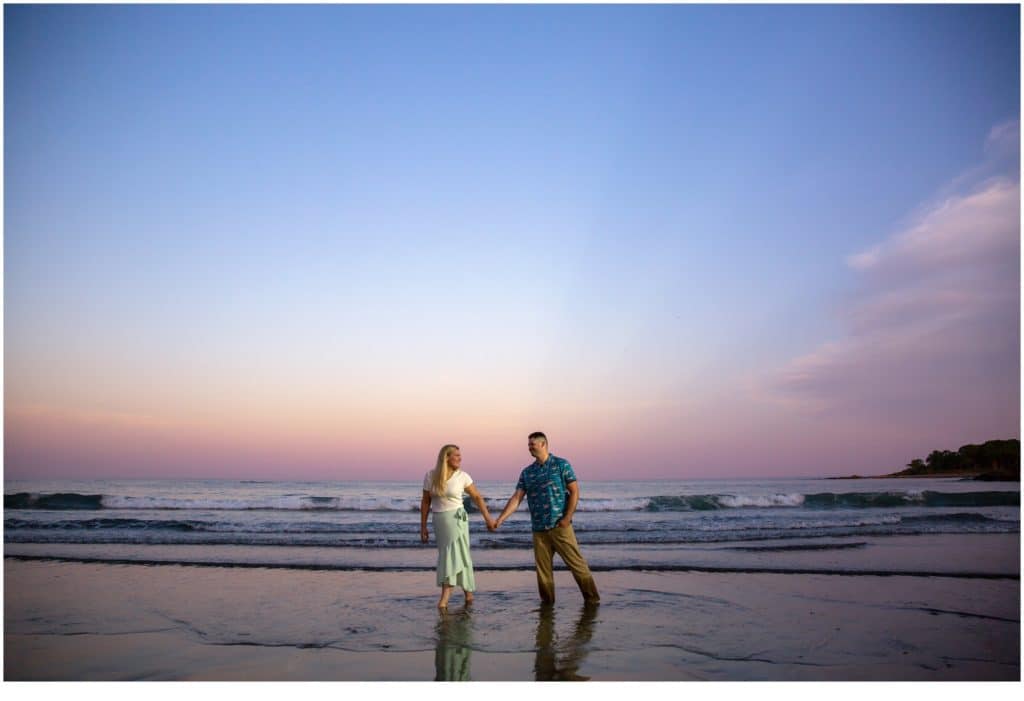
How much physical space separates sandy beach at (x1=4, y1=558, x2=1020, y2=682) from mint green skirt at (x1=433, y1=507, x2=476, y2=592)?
0.30m

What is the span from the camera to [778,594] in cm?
795

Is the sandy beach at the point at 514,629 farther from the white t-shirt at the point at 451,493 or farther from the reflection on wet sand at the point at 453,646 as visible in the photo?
the white t-shirt at the point at 451,493

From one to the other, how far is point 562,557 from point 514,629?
112cm

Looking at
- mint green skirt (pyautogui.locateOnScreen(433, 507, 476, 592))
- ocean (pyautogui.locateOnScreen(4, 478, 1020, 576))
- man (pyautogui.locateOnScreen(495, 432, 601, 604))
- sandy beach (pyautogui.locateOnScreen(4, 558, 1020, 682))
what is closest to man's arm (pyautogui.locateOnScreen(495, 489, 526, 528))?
man (pyautogui.locateOnScreen(495, 432, 601, 604))

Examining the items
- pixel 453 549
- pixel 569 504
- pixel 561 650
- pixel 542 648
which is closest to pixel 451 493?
pixel 453 549

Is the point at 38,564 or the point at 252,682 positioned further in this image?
the point at 38,564

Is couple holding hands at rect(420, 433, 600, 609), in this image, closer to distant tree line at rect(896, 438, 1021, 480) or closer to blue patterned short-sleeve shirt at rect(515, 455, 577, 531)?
blue patterned short-sleeve shirt at rect(515, 455, 577, 531)

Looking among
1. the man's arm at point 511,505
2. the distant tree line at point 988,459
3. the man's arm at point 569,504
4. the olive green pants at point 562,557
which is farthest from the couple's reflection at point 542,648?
the distant tree line at point 988,459

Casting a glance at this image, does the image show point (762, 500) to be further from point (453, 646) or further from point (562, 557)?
point (453, 646)

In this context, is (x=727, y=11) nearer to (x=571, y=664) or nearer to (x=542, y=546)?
(x=542, y=546)

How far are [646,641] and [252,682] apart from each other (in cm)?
299

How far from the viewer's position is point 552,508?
718cm

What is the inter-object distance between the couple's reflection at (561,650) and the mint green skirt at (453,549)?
90 centimetres

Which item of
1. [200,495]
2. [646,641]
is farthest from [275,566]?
[200,495]
